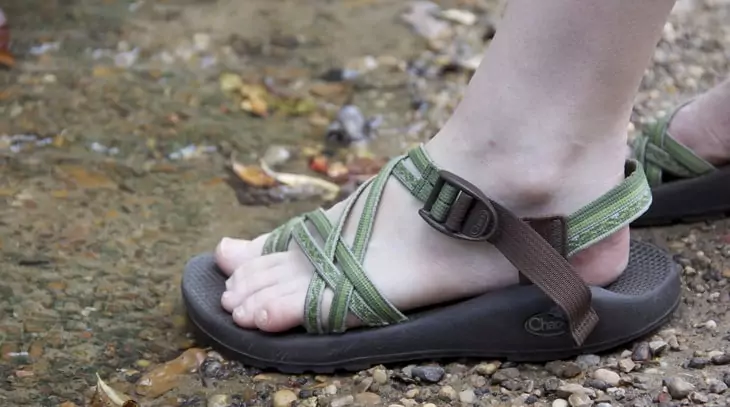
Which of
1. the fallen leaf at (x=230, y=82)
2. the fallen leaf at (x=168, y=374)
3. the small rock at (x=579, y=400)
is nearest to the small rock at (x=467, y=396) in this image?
the small rock at (x=579, y=400)

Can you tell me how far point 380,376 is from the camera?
43.5 inches

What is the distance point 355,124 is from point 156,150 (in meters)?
0.41

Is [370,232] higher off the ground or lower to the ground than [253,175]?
higher

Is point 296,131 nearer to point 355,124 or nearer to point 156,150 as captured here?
point 355,124

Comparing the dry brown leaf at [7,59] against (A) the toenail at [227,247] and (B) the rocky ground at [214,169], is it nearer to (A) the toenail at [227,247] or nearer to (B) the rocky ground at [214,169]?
(B) the rocky ground at [214,169]

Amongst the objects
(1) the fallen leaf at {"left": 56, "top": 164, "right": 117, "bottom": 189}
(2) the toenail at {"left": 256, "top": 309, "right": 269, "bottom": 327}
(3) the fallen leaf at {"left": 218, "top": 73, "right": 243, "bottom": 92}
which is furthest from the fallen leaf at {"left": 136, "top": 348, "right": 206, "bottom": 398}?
(3) the fallen leaf at {"left": 218, "top": 73, "right": 243, "bottom": 92}

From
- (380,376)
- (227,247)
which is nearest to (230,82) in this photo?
(227,247)

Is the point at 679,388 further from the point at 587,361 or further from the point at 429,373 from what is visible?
the point at 429,373

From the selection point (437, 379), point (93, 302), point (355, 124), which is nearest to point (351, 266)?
point (437, 379)

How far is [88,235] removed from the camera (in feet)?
4.89

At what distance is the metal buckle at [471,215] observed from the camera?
1026 millimetres

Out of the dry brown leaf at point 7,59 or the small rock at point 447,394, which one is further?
the dry brown leaf at point 7,59

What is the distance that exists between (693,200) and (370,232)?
567 mm

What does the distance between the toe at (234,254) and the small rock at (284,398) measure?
0.21m
